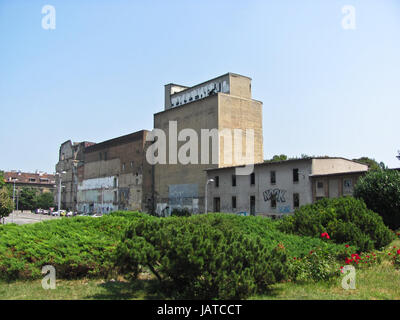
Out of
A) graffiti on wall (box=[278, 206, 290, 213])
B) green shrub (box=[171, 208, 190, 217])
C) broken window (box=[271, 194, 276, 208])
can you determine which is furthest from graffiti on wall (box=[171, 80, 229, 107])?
graffiti on wall (box=[278, 206, 290, 213])

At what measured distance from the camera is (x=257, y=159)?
61.3 metres

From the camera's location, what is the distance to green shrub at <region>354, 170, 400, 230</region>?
23172 mm

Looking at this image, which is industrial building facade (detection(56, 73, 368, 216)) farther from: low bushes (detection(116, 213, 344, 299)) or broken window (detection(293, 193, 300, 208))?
low bushes (detection(116, 213, 344, 299))

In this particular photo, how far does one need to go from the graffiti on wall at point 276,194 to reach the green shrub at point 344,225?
89.6ft

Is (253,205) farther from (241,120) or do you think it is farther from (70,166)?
(70,166)

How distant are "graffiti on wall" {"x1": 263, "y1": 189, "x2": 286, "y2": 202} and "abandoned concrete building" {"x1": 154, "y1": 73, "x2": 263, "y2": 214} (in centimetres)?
1203

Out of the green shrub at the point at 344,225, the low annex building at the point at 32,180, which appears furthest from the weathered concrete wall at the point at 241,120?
the low annex building at the point at 32,180

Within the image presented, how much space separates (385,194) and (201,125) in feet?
127

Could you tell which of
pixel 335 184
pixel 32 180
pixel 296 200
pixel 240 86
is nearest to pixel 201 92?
pixel 240 86

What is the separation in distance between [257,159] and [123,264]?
2124 inches

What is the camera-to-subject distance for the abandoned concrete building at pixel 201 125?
188 feet

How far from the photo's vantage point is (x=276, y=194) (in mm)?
43812
